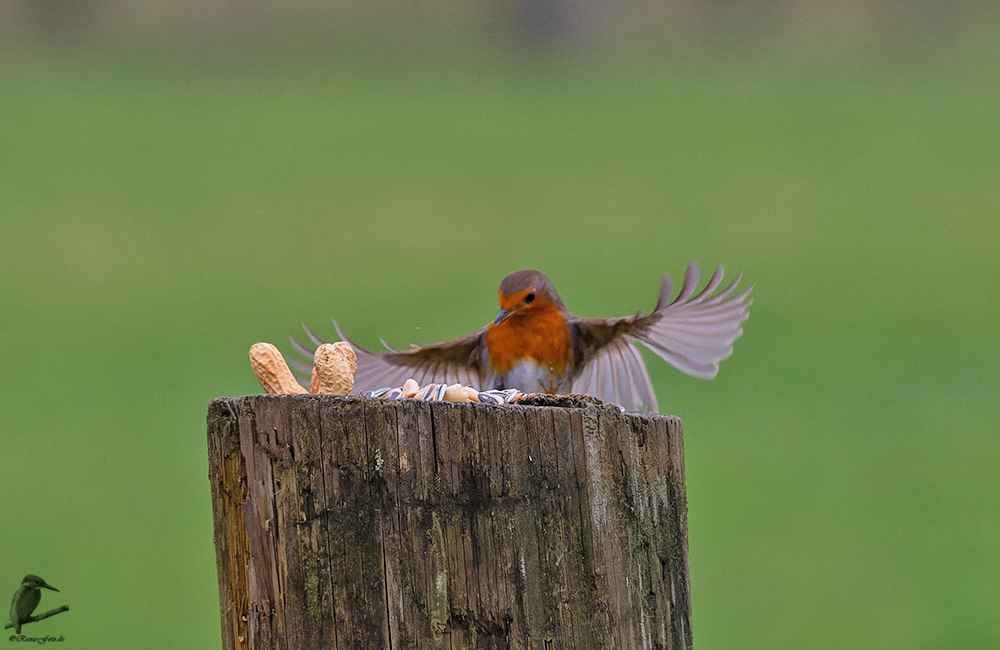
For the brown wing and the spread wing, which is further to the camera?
the brown wing

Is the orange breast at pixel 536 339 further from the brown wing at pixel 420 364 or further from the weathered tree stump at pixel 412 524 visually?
the weathered tree stump at pixel 412 524

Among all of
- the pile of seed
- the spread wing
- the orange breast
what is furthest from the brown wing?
the pile of seed

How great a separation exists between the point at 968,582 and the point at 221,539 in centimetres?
604

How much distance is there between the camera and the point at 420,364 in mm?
3924

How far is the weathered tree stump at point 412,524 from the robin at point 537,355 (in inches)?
66.1

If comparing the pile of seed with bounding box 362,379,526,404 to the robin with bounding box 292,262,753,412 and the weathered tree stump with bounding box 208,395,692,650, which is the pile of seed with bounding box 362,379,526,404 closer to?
the weathered tree stump with bounding box 208,395,692,650

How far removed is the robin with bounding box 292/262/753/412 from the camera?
3.82 metres

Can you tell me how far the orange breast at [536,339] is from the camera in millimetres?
3852

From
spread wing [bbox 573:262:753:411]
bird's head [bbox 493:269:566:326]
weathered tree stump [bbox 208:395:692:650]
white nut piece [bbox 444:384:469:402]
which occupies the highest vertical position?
bird's head [bbox 493:269:566:326]

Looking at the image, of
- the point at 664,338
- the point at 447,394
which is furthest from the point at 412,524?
the point at 664,338

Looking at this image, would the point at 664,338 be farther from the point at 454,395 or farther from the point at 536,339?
the point at 454,395

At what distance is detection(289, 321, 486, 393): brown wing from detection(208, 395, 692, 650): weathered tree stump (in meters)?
1.72

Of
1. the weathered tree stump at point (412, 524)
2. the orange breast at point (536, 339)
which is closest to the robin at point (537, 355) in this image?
the orange breast at point (536, 339)

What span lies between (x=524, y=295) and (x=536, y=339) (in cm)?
15
